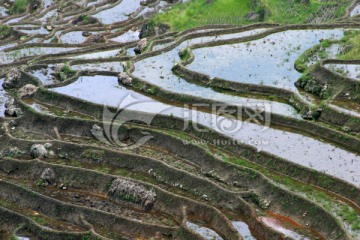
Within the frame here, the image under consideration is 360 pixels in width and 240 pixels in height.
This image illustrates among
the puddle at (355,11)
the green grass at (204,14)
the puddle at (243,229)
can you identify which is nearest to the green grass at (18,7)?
the green grass at (204,14)

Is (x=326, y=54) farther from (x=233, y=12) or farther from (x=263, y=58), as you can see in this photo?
(x=233, y=12)

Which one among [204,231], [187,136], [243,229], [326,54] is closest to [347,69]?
[326,54]

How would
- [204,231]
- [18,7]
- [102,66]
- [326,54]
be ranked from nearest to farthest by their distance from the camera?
[204,231] < [326,54] < [102,66] < [18,7]

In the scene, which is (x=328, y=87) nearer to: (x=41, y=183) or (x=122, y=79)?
(x=122, y=79)

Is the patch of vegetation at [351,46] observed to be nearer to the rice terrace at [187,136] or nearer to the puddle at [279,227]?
the rice terrace at [187,136]
